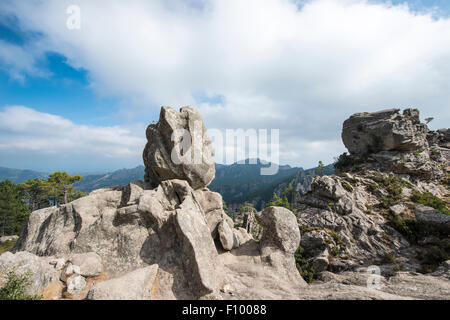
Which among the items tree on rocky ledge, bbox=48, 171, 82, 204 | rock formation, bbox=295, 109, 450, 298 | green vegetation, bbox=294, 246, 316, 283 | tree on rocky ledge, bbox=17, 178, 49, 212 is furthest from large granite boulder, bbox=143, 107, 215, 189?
tree on rocky ledge, bbox=17, 178, 49, 212

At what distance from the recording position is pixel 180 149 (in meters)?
20.8

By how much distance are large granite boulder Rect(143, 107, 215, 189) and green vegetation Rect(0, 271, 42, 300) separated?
497 inches

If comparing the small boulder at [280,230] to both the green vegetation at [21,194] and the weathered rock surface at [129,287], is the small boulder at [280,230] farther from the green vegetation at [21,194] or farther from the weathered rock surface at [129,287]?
the green vegetation at [21,194]

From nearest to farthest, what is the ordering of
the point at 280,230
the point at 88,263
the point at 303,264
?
the point at 88,263, the point at 280,230, the point at 303,264

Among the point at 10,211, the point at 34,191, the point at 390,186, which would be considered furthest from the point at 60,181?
the point at 390,186

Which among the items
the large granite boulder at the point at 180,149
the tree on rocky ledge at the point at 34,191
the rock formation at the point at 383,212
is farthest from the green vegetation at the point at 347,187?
the tree on rocky ledge at the point at 34,191

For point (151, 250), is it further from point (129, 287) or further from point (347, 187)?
point (347, 187)

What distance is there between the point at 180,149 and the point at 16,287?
14.8 meters

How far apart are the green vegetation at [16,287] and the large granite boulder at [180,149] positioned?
1261 cm

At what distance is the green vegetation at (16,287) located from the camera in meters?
9.09
